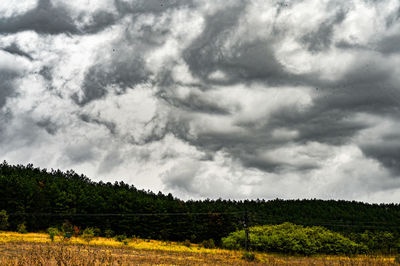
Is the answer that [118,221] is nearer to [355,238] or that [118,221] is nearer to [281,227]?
[281,227]

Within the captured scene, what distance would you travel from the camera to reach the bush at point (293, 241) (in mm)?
60412

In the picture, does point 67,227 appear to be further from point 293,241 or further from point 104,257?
point 104,257

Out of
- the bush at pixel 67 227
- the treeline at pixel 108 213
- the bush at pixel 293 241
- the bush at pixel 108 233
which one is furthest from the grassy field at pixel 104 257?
the treeline at pixel 108 213

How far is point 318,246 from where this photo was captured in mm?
62594

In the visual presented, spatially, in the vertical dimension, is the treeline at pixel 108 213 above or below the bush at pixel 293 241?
above

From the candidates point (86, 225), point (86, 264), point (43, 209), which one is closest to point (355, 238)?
point (86, 225)

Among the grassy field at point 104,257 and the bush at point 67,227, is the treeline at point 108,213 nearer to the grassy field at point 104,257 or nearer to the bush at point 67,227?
the bush at point 67,227

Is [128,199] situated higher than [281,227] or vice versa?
[128,199]

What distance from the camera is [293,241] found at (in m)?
60.0

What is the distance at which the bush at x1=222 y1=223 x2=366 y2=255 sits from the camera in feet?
198

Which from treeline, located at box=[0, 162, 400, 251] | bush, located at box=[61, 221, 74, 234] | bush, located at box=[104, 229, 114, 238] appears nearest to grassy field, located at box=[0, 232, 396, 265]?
bush, located at box=[61, 221, 74, 234]

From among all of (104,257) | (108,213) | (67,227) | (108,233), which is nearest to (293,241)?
(108,233)

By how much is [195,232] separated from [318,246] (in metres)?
26.4

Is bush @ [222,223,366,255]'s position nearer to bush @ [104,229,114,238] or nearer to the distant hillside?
the distant hillside
